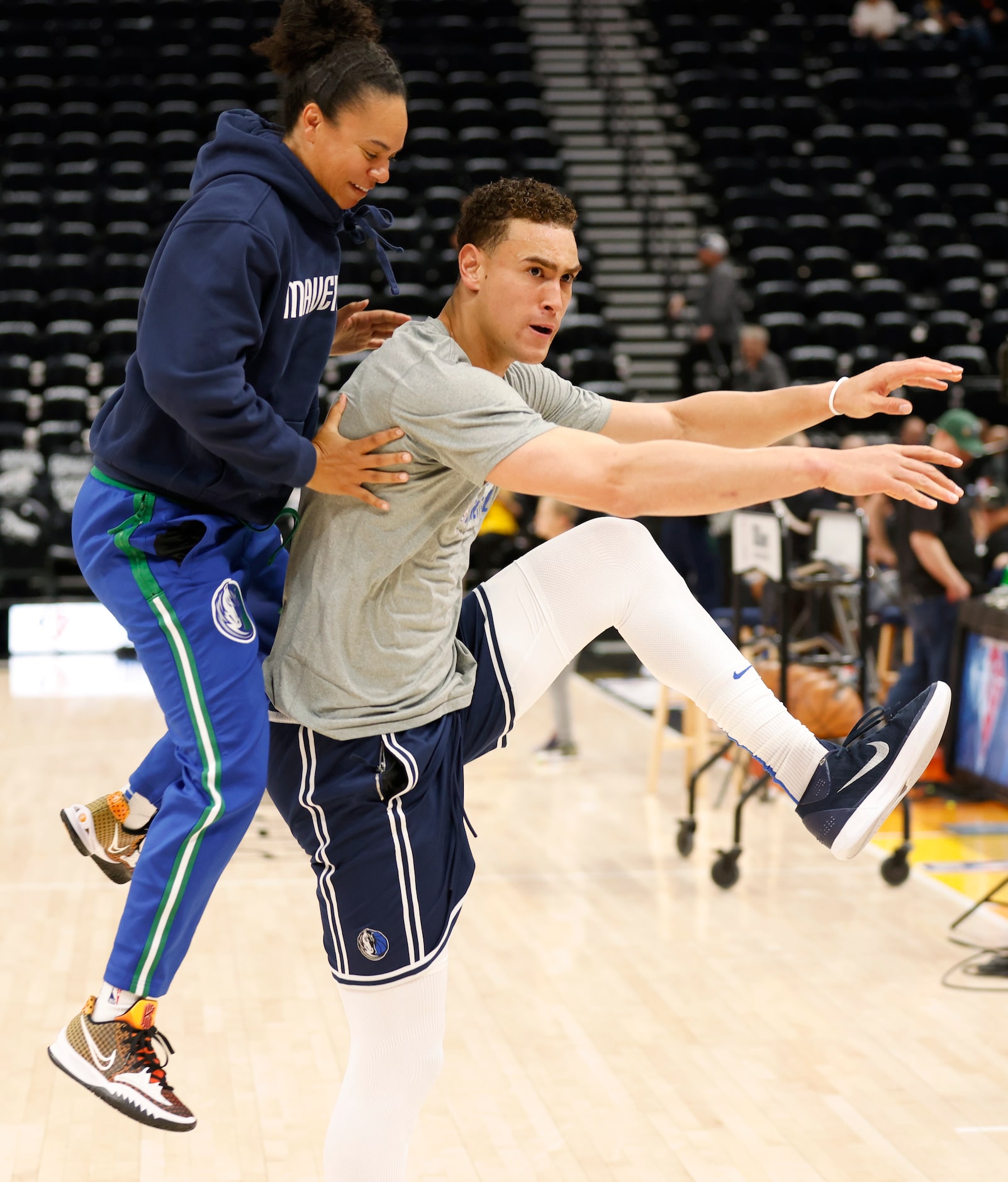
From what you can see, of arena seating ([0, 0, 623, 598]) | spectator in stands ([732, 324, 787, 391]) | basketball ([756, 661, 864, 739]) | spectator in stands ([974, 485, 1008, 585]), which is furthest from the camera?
arena seating ([0, 0, 623, 598])

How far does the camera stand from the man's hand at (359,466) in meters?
2.17

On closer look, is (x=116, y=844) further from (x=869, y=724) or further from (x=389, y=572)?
(x=869, y=724)

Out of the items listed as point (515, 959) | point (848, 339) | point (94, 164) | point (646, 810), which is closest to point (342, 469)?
point (515, 959)

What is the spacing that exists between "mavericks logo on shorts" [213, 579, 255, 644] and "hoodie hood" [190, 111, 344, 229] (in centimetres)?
60

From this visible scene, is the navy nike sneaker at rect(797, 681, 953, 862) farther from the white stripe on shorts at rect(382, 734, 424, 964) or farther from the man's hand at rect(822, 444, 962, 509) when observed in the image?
the white stripe on shorts at rect(382, 734, 424, 964)

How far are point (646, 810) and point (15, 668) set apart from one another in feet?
16.3

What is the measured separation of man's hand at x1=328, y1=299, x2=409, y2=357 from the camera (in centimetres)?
266

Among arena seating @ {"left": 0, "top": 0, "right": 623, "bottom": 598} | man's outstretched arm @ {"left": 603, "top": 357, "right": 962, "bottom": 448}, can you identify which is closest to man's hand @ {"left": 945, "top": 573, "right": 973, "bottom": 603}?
man's outstretched arm @ {"left": 603, "top": 357, "right": 962, "bottom": 448}

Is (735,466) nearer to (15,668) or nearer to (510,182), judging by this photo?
(510,182)

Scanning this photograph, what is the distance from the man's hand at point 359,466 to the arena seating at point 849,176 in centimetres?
975

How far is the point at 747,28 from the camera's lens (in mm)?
Answer: 15188

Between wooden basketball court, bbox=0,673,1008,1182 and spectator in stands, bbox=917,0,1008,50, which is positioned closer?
wooden basketball court, bbox=0,673,1008,1182

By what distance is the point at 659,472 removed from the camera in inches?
80.9

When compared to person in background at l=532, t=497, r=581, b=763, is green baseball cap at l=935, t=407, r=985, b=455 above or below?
above
